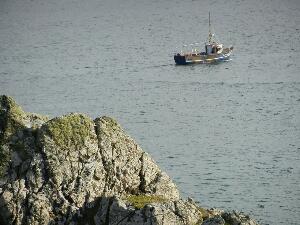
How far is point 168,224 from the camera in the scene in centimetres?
1912

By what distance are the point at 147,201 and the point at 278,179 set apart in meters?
40.7

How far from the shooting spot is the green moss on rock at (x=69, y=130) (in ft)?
69.1

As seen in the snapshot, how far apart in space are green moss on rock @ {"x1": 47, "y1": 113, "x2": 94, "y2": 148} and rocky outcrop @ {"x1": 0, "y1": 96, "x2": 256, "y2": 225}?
0.10ft

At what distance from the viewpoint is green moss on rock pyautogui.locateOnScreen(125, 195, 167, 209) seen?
20.5 metres

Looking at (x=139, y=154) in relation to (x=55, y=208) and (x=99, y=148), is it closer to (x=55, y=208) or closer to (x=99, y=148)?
(x=99, y=148)

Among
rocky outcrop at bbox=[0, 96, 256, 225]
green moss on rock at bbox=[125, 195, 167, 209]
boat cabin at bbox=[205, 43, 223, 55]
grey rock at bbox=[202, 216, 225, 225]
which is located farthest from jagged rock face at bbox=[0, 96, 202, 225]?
boat cabin at bbox=[205, 43, 223, 55]

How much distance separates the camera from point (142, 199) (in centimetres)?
2134

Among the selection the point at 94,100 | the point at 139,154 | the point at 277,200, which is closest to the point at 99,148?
the point at 139,154

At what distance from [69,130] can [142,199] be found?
3.25m

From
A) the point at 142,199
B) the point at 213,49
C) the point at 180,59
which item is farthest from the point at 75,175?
the point at 213,49

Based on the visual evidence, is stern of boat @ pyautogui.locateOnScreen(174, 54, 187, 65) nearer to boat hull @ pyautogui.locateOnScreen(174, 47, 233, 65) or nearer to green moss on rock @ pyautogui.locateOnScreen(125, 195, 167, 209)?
boat hull @ pyautogui.locateOnScreen(174, 47, 233, 65)

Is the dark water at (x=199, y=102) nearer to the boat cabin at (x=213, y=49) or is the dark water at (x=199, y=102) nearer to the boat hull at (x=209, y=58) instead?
the boat hull at (x=209, y=58)

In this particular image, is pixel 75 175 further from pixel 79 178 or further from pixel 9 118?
pixel 9 118

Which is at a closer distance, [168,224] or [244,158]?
[168,224]
